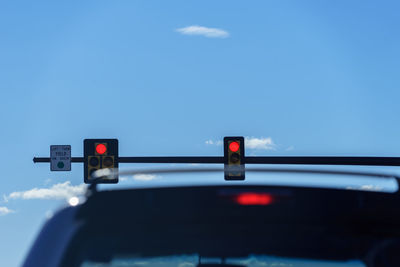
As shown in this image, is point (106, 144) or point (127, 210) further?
point (106, 144)

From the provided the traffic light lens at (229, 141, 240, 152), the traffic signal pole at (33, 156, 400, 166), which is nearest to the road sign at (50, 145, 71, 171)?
the traffic signal pole at (33, 156, 400, 166)

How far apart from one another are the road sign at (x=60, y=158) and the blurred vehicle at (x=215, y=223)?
25909 millimetres

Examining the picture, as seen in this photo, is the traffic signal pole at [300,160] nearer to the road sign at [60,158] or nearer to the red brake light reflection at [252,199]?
the road sign at [60,158]

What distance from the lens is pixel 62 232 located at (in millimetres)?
3922

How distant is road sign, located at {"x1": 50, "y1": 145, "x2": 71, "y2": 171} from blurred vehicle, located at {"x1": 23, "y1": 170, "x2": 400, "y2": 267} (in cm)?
2591

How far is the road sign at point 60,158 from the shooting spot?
29.8 m

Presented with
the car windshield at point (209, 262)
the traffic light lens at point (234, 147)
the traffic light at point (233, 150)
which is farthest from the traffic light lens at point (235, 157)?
the car windshield at point (209, 262)

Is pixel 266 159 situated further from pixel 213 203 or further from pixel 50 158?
pixel 213 203

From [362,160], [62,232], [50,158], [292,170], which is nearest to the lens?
[62,232]

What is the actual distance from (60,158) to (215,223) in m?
26.2

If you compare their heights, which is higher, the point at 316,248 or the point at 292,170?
the point at 292,170

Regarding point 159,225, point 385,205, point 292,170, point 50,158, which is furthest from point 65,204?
point 50,158

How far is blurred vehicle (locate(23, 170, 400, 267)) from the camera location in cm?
393

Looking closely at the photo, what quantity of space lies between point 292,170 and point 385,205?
60 cm
